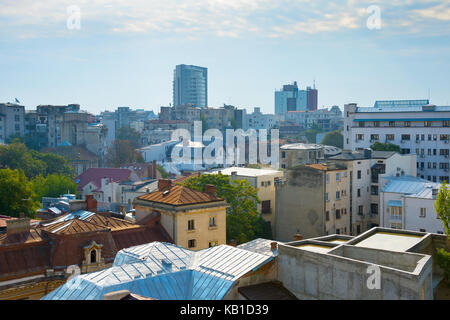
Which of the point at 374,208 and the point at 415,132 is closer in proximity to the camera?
the point at 374,208

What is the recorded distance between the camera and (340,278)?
17.1 meters

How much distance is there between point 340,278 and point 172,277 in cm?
635

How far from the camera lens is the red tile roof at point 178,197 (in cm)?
3331

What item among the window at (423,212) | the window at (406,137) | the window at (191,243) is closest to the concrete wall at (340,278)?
the window at (191,243)

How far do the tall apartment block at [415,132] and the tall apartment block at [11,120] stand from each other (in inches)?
2983

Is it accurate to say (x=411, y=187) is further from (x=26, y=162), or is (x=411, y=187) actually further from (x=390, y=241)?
(x=26, y=162)

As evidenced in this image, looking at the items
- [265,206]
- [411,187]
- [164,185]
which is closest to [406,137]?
[411,187]

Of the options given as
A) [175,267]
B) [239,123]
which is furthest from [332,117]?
[175,267]

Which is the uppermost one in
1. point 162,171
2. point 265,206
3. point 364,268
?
point 364,268

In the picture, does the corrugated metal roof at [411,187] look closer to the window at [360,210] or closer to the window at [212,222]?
the window at [360,210]

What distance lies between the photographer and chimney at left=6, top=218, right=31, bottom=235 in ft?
92.9

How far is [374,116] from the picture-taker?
3118 inches
